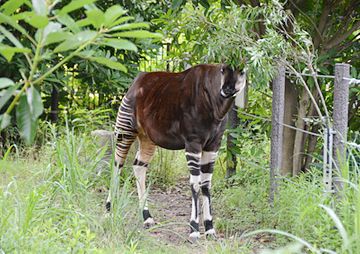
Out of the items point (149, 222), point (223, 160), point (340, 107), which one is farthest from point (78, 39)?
point (223, 160)

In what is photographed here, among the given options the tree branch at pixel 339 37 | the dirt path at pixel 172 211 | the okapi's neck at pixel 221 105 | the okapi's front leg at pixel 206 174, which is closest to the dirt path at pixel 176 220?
the dirt path at pixel 172 211

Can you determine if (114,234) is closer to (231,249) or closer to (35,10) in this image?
(231,249)

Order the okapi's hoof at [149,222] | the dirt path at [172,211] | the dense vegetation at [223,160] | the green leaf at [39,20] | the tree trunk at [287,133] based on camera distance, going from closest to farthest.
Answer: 1. the green leaf at [39,20]
2. the dense vegetation at [223,160]
3. the dirt path at [172,211]
4. the okapi's hoof at [149,222]
5. the tree trunk at [287,133]

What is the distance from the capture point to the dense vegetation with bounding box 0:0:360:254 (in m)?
3.53

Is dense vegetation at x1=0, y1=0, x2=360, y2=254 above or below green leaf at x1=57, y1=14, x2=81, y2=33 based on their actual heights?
below

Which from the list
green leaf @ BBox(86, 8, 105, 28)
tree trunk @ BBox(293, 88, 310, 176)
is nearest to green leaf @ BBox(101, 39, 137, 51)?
green leaf @ BBox(86, 8, 105, 28)

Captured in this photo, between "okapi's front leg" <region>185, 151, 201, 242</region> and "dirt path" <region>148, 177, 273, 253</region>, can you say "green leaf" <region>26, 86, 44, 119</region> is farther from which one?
"okapi's front leg" <region>185, 151, 201, 242</region>

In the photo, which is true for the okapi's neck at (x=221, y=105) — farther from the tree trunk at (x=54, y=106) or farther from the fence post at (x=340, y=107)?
the tree trunk at (x=54, y=106)

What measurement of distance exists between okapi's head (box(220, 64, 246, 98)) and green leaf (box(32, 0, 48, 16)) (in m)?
3.46

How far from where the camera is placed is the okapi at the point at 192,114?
5.07 meters

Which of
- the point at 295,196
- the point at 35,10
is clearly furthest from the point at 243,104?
the point at 35,10

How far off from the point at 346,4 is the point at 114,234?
3.10m

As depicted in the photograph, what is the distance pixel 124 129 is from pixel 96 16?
4.51m

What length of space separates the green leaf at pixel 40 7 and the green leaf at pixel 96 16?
0.09 meters
